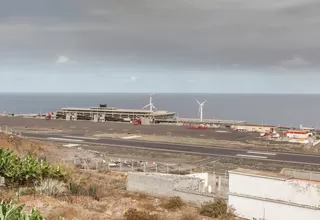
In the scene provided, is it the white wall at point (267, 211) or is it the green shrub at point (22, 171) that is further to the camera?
the green shrub at point (22, 171)

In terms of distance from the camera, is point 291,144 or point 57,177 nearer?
point 57,177

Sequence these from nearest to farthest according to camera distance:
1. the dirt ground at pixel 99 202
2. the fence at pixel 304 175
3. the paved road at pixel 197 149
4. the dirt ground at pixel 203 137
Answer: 1. the dirt ground at pixel 99 202
2. the fence at pixel 304 175
3. the paved road at pixel 197 149
4. the dirt ground at pixel 203 137

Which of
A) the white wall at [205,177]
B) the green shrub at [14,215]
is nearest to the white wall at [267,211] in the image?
the white wall at [205,177]

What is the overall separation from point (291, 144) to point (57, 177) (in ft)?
139

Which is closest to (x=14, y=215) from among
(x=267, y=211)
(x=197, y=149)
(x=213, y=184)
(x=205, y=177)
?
(x=267, y=211)

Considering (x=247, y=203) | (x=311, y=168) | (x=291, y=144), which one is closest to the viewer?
(x=247, y=203)

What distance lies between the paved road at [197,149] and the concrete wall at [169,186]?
20.2 metres

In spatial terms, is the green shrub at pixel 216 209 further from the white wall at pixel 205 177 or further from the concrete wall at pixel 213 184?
the white wall at pixel 205 177

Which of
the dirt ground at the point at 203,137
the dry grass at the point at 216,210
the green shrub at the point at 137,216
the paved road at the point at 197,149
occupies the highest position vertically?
the dirt ground at the point at 203,137

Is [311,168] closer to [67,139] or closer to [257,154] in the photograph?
[257,154]

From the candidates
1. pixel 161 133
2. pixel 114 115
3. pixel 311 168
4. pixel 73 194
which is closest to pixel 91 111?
pixel 114 115

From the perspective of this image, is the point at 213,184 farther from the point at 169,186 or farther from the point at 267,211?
the point at 267,211

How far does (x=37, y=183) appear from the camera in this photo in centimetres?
2478

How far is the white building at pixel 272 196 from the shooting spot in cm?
2159
